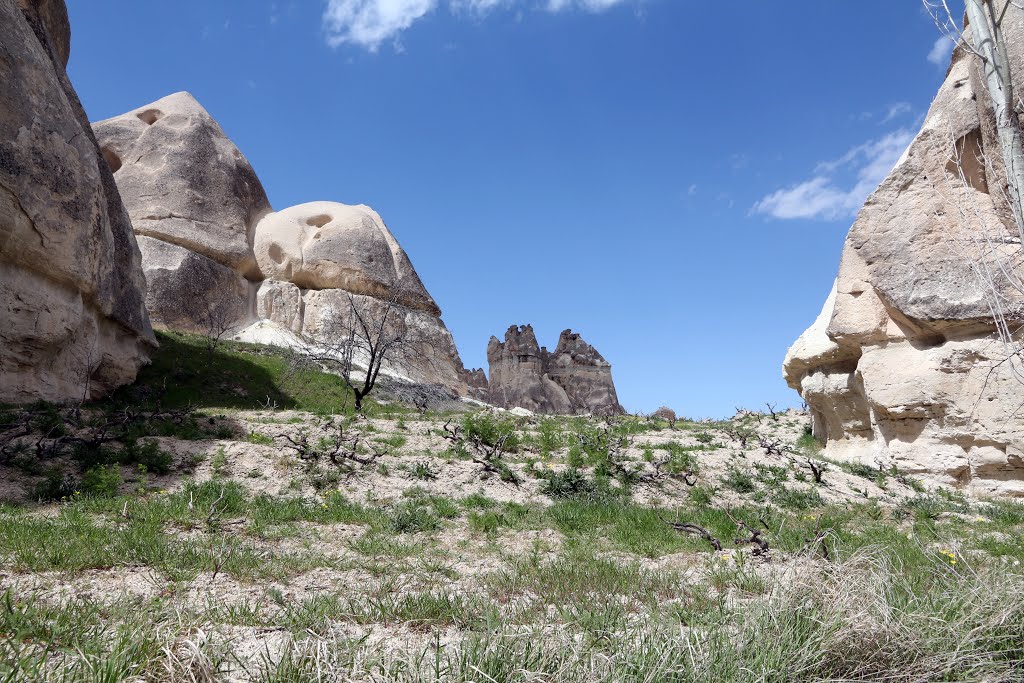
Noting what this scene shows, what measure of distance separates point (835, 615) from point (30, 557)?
5.45 metres

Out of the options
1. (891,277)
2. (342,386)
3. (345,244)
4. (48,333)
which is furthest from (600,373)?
(48,333)

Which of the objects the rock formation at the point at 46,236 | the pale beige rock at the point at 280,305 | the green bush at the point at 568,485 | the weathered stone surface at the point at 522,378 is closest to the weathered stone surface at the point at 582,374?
the weathered stone surface at the point at 522,378

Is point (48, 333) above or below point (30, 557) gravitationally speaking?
above

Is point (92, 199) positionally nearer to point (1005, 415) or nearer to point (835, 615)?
point (835, 615)

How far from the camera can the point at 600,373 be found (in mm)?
50312

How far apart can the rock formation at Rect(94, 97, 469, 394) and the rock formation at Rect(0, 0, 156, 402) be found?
12956 mm

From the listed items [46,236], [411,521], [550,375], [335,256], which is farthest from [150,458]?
[550,375]

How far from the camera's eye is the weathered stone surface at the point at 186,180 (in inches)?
1185

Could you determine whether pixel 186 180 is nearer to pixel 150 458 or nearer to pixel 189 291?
pixel 189 291

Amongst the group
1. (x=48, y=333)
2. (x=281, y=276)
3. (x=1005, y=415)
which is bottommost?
(x=1005, y=415)

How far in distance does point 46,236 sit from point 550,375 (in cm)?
4006

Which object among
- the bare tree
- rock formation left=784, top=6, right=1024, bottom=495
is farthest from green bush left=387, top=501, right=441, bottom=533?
the bare tree

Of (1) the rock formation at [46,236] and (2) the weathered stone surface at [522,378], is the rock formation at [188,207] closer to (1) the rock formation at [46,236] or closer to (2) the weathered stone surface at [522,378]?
(1) the rock formation at [46,236]

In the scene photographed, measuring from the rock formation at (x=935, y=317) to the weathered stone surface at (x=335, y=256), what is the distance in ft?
77.7
